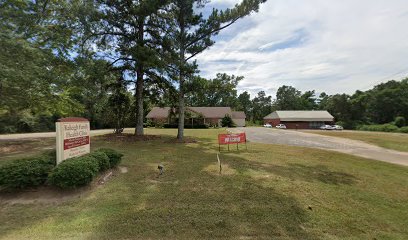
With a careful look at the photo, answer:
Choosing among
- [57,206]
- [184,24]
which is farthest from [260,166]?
[184,24]

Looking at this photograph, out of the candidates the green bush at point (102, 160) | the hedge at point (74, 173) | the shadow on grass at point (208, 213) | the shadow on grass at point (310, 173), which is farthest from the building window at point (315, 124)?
the hedge at point (74, 173)

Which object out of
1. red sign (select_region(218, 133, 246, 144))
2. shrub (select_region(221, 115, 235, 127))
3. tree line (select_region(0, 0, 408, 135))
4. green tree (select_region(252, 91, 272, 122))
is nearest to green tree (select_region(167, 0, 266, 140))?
tree line (select_region(0, 0, 408, 135))

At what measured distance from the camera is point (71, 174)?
17.1 feet

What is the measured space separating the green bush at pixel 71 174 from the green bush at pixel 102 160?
2.90ft

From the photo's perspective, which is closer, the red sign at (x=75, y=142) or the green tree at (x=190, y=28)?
the red sign at (x=75, y=142)

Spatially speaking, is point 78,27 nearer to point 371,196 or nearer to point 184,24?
point 184,24

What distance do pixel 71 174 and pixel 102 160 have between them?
146 centimetres

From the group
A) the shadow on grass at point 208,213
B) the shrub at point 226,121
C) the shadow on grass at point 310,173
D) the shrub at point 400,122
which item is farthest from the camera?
the shrub at point 400,122

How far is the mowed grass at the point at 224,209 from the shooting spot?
391 cm

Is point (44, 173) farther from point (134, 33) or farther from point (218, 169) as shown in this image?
point (134, 33)

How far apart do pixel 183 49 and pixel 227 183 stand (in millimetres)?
11492

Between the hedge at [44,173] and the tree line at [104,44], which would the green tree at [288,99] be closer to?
the tree line at [104,44]

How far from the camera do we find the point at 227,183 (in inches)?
252

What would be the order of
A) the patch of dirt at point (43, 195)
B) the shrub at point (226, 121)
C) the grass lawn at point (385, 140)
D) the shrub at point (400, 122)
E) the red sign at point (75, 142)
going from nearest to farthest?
the patch of dirt at point (43, 195)
the red sign at point (75, 142)
the grass lawn at point (385, 140)
the shrub at point (226, 121)
the shrub at point (400, 122)
